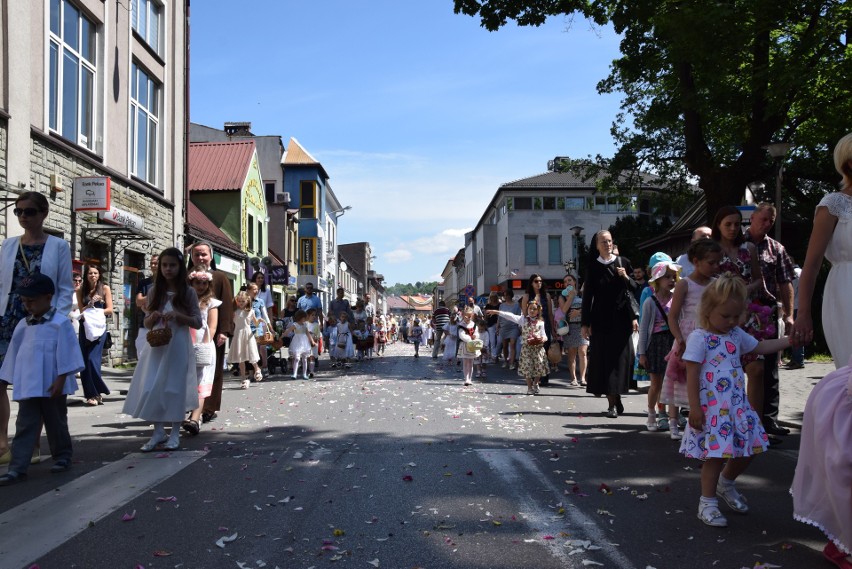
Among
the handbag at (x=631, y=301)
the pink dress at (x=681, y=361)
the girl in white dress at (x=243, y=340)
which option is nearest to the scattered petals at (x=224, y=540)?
the pink dress at (x=681, y=361)

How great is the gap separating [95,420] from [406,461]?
4.39 meters

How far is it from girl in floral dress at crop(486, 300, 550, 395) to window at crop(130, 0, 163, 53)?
12.8 meters

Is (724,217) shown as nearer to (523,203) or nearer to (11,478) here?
(11,478)

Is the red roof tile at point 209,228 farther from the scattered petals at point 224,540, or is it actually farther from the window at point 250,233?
the scattered petals at point 224,540

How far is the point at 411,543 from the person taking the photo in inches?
149

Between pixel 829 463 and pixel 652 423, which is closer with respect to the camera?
pixel 829 463

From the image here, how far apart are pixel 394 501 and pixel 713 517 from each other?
179 cm

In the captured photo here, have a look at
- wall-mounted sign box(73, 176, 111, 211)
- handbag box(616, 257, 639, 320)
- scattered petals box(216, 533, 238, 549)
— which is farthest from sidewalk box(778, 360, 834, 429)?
wall-mounted sign box(73, 176, 111, 211)

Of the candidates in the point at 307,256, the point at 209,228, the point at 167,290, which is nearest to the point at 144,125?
the point at 209,228

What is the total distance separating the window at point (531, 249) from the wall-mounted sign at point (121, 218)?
44.9m

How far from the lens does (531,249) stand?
60375mm

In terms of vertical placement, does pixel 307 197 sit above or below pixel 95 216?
above

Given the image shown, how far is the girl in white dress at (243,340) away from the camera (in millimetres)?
13625

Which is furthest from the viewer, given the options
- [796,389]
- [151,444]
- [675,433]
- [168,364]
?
[796,389]
